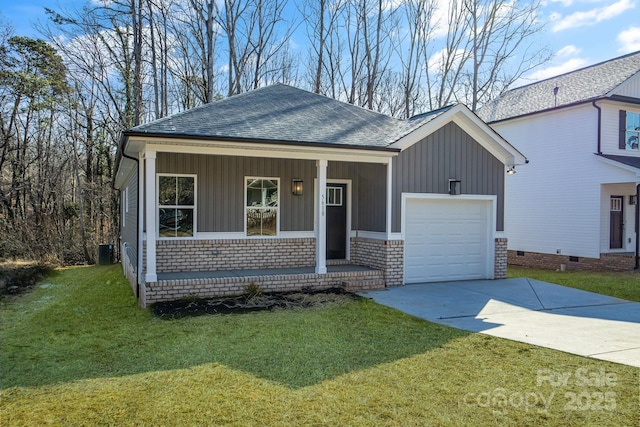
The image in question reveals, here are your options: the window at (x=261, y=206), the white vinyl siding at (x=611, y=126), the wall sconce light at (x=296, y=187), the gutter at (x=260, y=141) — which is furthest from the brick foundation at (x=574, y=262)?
the window at (x=261, y=206)

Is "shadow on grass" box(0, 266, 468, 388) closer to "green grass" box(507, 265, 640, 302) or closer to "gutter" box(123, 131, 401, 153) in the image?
"gutter" box(123, 131, 401, 153)

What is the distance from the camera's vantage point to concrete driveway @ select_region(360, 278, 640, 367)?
231 inches

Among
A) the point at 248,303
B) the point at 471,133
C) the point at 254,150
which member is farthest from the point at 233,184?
the point at 471,133

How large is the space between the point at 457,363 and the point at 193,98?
68.4 ft

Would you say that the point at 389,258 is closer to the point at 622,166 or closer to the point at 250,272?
the point at 250,272

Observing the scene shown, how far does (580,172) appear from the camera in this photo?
591 inches

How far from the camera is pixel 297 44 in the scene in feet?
81.3

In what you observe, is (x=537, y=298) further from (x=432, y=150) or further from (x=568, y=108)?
(x=568, y=108)

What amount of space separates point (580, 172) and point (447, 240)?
7448 mm

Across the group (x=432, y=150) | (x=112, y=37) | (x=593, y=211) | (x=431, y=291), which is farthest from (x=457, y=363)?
(x=112, y=37)

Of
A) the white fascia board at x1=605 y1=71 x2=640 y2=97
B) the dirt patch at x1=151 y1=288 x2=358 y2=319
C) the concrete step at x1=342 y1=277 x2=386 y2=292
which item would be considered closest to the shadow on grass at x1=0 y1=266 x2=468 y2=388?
the dirt patch at x1=151 y1=288 x2=358 y2=319

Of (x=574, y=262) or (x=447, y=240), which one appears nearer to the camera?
(x=447, y=240)

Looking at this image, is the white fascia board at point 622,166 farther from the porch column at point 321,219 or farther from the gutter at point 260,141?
the porch column at point 321,219

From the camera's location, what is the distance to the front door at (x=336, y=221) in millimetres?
11117
